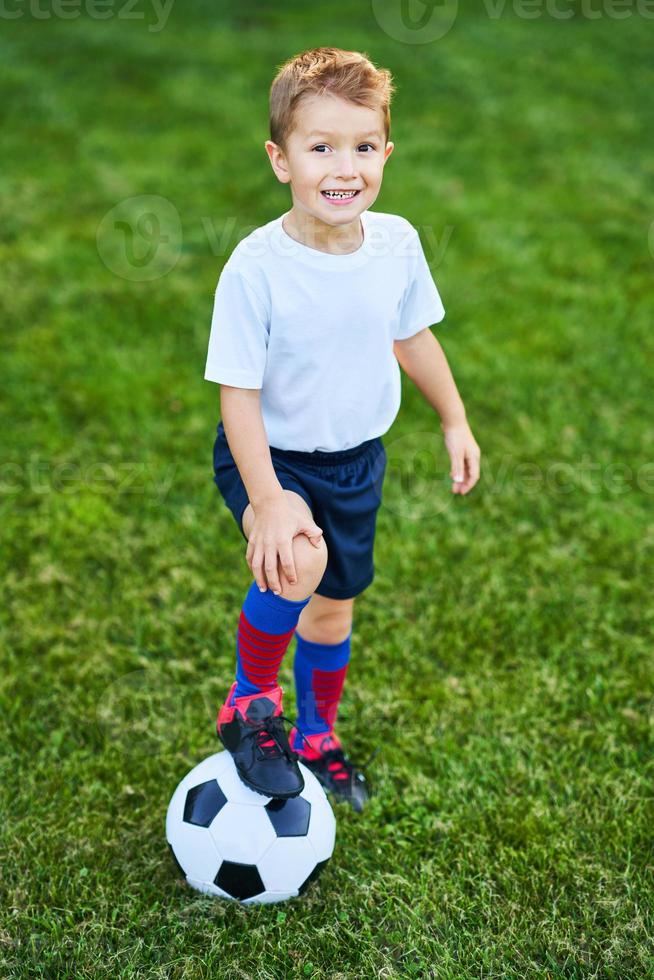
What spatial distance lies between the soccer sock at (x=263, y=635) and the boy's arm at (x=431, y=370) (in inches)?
23.3

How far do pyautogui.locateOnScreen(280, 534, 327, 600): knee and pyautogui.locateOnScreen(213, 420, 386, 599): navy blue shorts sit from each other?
0.51ft

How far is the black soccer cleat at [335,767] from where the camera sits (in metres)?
2.43

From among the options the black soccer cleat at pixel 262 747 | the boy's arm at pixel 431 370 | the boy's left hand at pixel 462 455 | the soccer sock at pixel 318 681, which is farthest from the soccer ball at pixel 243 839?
the boy's arm at pixel 431 370

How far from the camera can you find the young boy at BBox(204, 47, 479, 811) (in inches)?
69.4

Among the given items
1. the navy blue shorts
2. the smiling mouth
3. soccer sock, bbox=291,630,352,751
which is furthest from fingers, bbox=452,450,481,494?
the smiling mouth

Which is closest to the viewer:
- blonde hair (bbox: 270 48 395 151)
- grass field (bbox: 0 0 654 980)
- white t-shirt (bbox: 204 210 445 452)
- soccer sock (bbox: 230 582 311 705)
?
blonde hair (bbox: 270 48 395 151)

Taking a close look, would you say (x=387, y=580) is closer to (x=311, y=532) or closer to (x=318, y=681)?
(x=318, y=681)

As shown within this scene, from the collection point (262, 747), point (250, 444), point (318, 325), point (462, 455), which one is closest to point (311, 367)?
point (318, 325)

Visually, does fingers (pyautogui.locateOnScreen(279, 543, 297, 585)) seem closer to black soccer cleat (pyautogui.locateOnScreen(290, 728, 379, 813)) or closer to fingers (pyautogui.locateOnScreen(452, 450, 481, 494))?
fingers (pyautogui.locateOnScreen(452, 450, 481, 494))

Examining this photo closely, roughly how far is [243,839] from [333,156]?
1.42 meters

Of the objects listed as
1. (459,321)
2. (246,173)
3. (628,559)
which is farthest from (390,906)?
(246,173)

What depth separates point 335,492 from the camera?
206cm

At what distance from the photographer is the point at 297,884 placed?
6.83ft

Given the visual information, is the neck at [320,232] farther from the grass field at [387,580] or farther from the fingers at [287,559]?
the grass field at [387,580]
